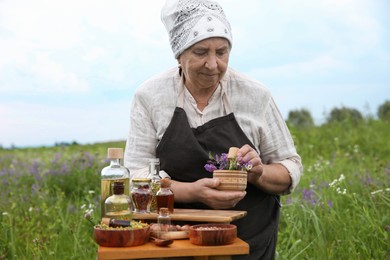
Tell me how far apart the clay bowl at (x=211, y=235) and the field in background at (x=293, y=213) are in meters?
1.83

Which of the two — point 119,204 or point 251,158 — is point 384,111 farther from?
point 119,204

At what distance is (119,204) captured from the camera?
8.17 feet

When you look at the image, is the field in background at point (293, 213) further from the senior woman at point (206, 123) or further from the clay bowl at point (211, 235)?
the clay bowl at point (211, 235)

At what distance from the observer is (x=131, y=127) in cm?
310

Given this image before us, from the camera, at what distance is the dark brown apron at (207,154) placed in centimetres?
288

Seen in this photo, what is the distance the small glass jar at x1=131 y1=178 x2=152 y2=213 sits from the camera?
261 centimetres

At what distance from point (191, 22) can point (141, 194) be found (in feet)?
2.74

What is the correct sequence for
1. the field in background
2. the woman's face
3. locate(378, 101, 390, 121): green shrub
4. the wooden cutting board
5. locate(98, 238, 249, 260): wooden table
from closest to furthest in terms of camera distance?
locate(98, 238, 249, 260): wooden table
the wooden cutting board
the woman's face
the field in background
locate(378, 101, 390, 121): green shrub

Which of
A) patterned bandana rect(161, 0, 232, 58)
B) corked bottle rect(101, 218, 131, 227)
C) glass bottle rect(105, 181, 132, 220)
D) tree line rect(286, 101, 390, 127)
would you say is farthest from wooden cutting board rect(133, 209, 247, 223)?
tree line rect(286, 101, 390, 127)

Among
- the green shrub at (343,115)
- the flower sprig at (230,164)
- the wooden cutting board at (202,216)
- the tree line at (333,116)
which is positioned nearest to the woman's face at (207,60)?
the flower sprig at (230,164)

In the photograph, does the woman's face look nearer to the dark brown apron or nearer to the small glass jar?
the dark brown apron

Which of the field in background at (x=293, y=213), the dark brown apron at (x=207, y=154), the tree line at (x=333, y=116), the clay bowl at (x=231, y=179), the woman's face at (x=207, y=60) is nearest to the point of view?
the clay bowl at (x=231, y=179)

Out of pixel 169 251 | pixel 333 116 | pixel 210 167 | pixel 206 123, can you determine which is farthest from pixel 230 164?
pixel 333 116

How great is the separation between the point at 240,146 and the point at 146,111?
0.52 m
